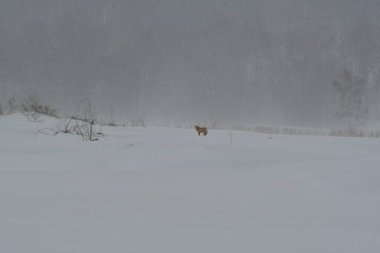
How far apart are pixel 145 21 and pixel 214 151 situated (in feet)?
190

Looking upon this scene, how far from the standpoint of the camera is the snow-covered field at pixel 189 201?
4.37 feet

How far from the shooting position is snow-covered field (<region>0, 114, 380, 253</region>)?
133cm

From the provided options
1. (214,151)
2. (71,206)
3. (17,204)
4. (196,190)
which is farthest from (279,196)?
(214,151)

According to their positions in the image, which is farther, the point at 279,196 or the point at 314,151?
the point at 314,151

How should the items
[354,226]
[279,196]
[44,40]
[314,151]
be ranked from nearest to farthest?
[354,226]
[279,196]
[314,151]
[44,40]

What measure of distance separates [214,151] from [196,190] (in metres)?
1.39

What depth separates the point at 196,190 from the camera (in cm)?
226

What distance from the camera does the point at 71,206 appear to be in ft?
5.90

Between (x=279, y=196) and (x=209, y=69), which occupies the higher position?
(x=209, y=69)

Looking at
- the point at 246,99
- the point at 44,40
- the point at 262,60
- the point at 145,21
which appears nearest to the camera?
the point at 246,99

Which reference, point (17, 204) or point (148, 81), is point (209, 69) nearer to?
point (148, 81)

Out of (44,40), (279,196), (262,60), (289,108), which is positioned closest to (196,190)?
(279,196)

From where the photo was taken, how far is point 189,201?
198 cm

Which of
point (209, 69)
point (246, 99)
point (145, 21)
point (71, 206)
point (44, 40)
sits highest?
point (145, 21)
